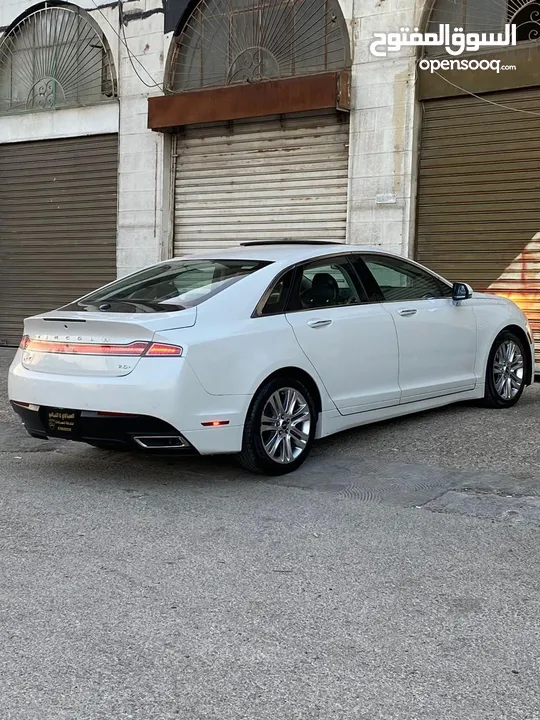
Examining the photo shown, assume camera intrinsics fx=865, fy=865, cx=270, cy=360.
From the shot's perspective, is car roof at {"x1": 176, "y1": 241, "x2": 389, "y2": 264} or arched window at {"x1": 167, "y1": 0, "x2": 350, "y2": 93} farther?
arched window at {"x1": 167, "y1": 0, "x2": 350, "y2": 93}

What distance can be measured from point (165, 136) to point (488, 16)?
17.5 feet

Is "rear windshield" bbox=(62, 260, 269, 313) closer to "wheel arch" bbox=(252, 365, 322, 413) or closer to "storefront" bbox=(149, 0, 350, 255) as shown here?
"wheel arch" bbox=(252, 365, 322, 413)

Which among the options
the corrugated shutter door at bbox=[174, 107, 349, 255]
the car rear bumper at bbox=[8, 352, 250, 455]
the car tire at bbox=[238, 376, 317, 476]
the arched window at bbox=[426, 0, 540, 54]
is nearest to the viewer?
the car rear bumper at bbox=[8, 352, 250, 455]

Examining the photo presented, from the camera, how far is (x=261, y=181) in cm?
1316

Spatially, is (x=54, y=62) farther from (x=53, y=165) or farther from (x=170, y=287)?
(x=170, y=287)

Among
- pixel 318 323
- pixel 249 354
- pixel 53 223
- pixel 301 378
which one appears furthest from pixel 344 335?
pixel 53 223

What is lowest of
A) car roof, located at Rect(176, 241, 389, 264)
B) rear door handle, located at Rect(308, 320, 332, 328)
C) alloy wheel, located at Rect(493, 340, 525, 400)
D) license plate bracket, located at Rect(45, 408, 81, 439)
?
license plate bracket, located at Rect(45, 408, 81, 439)

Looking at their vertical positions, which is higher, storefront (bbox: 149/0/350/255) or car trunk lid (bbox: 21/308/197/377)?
storefront (bbox: 149/0/350/255)

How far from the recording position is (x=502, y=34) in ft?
36.6

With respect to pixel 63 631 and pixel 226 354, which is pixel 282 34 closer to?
pixel 226 354

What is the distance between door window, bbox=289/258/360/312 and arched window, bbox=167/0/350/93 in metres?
6.35

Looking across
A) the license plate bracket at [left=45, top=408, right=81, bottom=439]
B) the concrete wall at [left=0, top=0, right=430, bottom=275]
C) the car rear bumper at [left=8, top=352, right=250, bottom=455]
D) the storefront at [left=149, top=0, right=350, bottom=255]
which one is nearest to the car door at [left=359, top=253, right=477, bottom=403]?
the car rear bumper at [left=8, top=352, right=250, bottom=455]

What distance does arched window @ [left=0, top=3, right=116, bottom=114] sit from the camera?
14.8 metres

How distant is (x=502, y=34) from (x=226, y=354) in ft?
25.1
